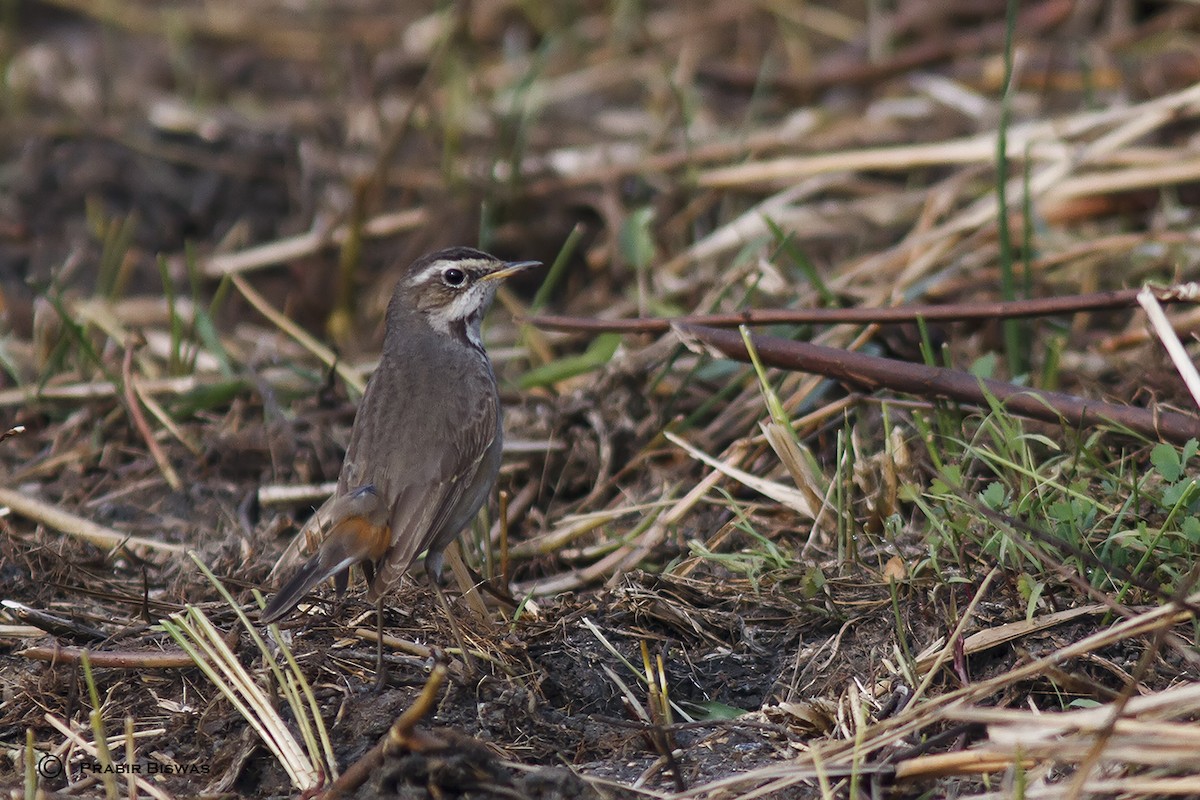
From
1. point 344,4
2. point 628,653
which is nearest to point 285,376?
point 628,653

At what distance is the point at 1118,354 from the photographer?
6109 mm

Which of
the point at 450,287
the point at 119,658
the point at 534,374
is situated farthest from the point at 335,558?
the point at 534,374

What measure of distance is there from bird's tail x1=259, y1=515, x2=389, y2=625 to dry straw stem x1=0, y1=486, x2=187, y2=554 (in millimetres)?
992

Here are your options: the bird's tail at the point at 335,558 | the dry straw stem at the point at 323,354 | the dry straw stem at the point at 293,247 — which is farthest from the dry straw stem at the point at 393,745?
the dry straw stem at the point at 293,247

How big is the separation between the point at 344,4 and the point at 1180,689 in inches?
360

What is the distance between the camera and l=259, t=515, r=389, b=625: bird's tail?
4102mm

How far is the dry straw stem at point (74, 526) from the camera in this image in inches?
209

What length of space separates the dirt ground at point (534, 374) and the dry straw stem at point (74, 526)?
0.06ft

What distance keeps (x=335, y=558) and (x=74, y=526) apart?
1.53 metres

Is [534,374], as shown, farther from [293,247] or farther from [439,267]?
[293,247]

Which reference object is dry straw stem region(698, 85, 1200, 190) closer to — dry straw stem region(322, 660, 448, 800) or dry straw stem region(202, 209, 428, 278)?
dry straw stem region(202, 209, 428, 278)

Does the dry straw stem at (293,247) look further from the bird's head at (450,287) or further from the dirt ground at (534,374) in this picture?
the bird's head at (450,287)

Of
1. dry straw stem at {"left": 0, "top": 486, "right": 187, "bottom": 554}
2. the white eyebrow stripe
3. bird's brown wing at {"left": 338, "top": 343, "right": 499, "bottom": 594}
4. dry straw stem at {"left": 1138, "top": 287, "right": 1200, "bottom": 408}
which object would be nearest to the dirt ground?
dry straw stem at {"left": 0, "top": 486, "right": 187, "bottom": 554}

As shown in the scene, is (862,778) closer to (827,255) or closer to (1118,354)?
(1118,354)
